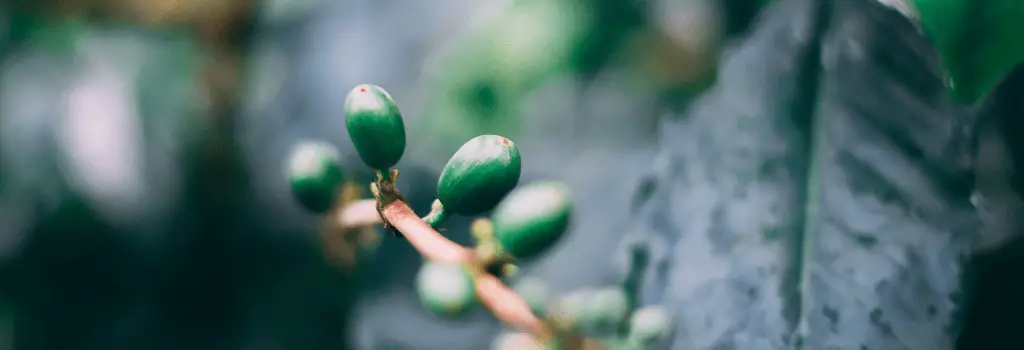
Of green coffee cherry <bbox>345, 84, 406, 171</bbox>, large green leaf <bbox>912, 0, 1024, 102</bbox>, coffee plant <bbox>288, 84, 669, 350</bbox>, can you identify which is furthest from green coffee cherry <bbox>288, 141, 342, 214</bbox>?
large green leaf <bbox>912, 0, 1024, 102</bbox>

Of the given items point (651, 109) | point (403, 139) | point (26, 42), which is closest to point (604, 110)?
point (651, 109)

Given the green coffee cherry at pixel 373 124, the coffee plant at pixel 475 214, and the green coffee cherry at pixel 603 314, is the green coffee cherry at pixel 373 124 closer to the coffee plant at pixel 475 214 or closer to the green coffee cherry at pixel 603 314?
the coffee plant at pixel 475 214

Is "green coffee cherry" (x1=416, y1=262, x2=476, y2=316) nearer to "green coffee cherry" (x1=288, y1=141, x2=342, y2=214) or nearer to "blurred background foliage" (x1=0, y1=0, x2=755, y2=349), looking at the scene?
"green coffee cherry" (x1=288, y1=141, x2=342, y2=214)

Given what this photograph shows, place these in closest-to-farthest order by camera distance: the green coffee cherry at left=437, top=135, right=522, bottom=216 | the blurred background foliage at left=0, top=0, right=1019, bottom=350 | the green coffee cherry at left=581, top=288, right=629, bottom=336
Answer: the green coffee cherry at left=437, top=135, right=522, bottom=216
the green coffee cherry at left=581, top=288, right=629, bottom=336
the blurred background foliage at left=0, top=0, right=1019, bottom=350

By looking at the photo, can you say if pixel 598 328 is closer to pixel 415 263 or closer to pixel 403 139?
pixel 403 139

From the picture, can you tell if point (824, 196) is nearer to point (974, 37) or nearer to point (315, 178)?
point (974, 37)

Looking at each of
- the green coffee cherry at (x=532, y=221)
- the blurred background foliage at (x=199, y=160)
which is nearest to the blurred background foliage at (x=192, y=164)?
the blurred background foliage at (x=199, y=160)
